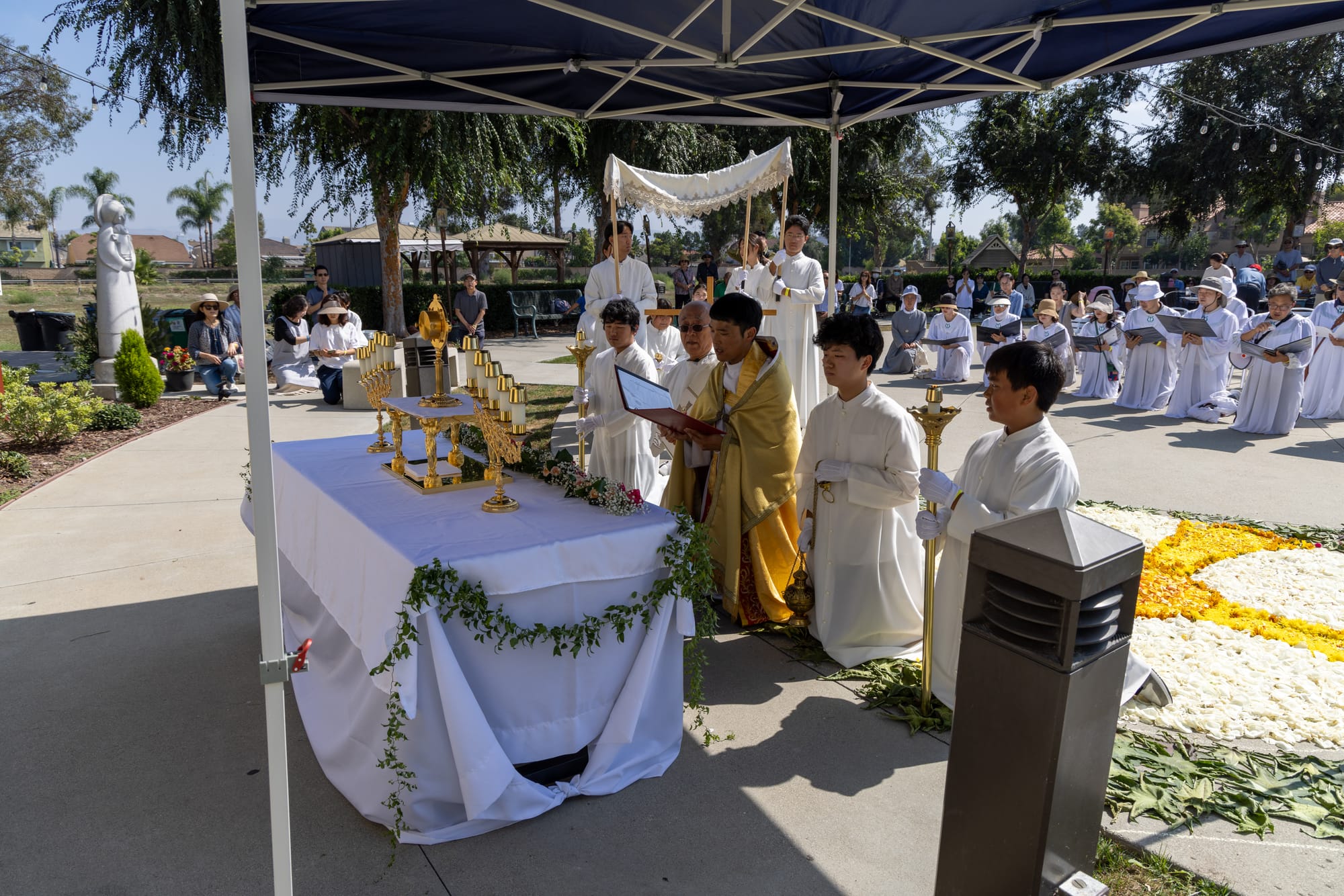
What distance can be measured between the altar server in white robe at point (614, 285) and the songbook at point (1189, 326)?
24.2 ft

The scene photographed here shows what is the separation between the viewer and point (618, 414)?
5.82 metres

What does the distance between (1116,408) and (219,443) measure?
1290 centimetres

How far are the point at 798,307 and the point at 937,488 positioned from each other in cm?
665

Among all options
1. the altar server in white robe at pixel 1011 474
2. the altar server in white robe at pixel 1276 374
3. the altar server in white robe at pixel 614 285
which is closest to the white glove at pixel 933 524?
the altar server in white robe at pixel 1011 474

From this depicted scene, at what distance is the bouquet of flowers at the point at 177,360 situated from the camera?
14.4 meters

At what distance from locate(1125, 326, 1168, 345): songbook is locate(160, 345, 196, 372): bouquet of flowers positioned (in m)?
15.0

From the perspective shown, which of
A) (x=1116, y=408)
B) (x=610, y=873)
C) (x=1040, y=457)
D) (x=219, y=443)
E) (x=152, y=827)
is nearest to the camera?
(x=610, y=873)

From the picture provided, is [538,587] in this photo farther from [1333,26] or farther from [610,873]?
[1333,26]

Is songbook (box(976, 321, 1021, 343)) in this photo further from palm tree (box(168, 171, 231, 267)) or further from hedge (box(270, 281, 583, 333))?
palm tree (box(168, 171, 231, 267))

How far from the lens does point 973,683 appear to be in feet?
8.86

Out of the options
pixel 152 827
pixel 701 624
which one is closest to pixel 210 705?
pixel 152 827

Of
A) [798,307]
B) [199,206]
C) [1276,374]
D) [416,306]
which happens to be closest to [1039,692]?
[798,307]

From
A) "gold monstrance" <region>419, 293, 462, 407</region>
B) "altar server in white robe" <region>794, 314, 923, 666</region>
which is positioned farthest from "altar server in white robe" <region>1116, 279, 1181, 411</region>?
"gold monstrance" <region>419, 293, 462, 407</region>

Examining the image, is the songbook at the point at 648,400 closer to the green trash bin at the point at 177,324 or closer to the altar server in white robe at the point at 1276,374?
the altar server in white robe at the point at 1276,374
